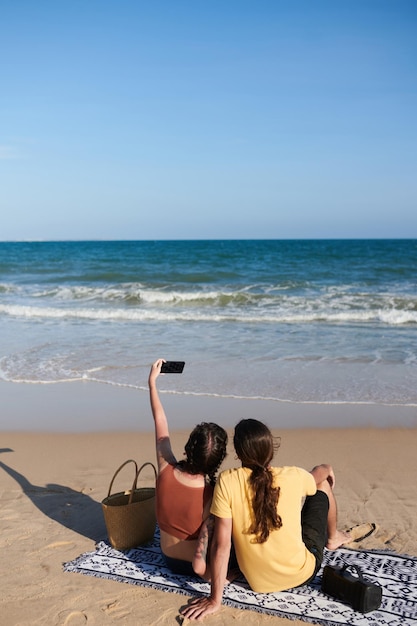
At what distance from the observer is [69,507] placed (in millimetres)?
4723

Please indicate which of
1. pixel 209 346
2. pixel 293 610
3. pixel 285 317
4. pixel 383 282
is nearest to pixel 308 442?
pixel 293 610

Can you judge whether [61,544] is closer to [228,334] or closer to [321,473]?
[321,473]

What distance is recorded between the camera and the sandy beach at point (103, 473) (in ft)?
11.3

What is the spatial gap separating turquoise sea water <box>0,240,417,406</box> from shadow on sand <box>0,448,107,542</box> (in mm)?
3004

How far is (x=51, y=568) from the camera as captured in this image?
379 cm

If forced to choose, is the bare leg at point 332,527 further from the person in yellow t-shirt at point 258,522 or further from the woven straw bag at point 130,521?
the woven straw bag at point 130,521

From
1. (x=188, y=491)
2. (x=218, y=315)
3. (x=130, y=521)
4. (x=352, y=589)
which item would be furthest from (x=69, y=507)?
(x=218, y=315)

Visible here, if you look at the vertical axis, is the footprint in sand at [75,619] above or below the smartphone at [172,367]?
below

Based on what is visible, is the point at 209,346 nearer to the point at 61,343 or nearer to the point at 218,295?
the point at 61,343

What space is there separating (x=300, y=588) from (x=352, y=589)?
1.14 ft

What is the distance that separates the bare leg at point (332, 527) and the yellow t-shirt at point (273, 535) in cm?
42

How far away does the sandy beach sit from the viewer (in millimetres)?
3434

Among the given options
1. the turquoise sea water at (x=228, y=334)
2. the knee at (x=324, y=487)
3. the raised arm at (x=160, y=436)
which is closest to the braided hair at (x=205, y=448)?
the raised arm at (x=160, y=436)

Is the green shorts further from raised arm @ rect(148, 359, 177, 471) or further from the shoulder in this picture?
raised arm @ rect(148, 359, 177, 471)
